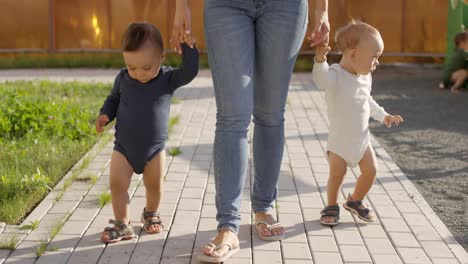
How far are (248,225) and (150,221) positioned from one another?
56 cm

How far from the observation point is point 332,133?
492 centimetres

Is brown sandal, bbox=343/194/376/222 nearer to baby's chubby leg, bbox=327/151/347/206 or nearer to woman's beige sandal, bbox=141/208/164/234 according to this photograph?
baby's chubby leg, bbox=327/151/347/206

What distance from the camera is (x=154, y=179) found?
458cm

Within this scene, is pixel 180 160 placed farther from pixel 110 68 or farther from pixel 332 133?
pixel 110 68

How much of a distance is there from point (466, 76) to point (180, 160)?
6098 mm

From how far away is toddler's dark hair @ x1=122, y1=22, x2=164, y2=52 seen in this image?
171 inches

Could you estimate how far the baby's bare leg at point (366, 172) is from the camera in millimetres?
4906

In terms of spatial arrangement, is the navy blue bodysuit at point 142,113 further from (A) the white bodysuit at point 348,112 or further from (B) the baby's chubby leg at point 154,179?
(A) the white bodysuit at point 348,112

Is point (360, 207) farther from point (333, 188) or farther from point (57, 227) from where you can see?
point (57, 227)

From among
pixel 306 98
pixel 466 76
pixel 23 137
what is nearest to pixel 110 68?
pixel 306 98

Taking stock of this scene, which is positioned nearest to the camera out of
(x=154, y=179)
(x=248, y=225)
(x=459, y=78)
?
(x=154, y=179)

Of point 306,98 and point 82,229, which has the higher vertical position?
point 82,229

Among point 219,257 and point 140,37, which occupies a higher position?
point 140,37

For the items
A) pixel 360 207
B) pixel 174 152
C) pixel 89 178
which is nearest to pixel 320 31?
pixel 360 207
